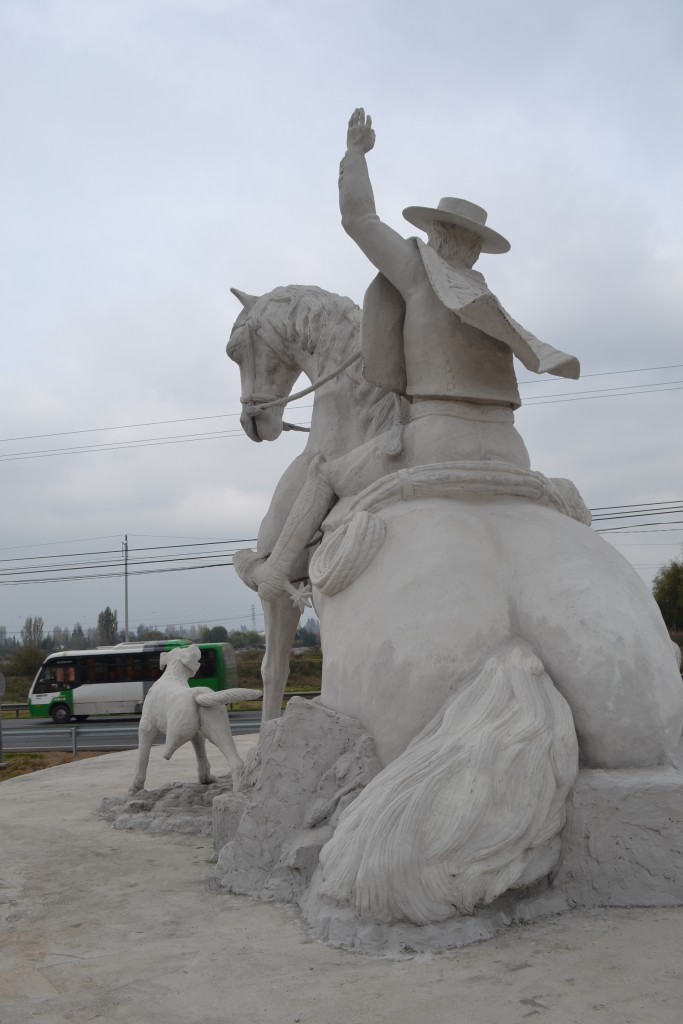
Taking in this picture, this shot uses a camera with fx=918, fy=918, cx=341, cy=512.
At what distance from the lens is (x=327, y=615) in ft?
12.5

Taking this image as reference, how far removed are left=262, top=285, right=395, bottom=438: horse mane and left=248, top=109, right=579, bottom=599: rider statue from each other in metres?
0.49

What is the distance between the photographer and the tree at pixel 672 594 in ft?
102

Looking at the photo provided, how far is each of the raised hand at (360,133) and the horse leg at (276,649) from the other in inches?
95.3

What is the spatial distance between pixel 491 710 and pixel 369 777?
1.89 feet

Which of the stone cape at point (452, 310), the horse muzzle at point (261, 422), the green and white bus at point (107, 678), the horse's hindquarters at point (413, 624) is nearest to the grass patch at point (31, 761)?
the horse muzzle at point (261, 422)

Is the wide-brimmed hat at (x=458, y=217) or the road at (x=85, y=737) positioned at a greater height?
the wide-brimmed hat at (x=458, y=217)

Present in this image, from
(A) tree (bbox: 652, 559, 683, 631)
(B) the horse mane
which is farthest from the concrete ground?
(A) tree (bbox: 652, 559, 683, 631)

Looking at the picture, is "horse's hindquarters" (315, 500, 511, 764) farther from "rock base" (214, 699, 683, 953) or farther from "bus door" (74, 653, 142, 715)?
"bus door" (74, 653, 142, 715)

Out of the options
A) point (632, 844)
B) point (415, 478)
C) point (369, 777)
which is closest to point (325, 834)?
point (369, 777)

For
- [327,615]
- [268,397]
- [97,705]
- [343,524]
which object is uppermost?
[268,397]

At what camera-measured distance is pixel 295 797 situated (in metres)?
3.49

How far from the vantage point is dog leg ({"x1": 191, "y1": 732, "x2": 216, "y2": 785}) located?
5.90 metres

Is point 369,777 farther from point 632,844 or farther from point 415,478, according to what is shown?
point 415,478

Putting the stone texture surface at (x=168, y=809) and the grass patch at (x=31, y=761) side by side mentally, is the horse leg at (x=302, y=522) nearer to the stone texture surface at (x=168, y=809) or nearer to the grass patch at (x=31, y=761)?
the stone texture surface at (x=168, y=809)
